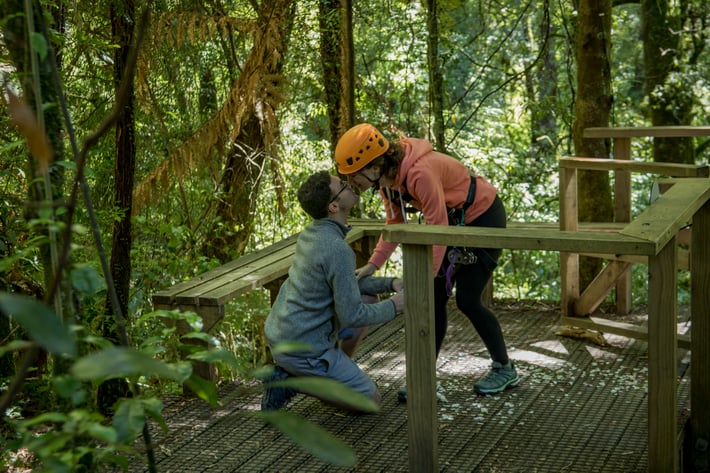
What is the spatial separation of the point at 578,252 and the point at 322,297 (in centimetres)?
141

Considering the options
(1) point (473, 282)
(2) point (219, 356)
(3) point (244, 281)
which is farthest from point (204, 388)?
(3) point (244, 281)

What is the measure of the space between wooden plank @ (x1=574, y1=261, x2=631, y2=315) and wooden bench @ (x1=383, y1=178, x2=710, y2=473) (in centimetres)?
179

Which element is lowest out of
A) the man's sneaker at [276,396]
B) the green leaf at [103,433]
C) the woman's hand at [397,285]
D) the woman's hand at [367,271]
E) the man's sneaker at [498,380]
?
the man's sneaker at [498,380]

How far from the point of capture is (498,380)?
15.4 feet

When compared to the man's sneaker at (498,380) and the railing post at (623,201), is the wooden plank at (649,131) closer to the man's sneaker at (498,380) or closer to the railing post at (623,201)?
the railing post at (623,201)

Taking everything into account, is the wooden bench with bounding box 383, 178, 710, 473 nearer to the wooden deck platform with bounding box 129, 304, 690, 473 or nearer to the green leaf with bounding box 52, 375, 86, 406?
the wooden deck platform with bounding box 129, 304, 690, 473

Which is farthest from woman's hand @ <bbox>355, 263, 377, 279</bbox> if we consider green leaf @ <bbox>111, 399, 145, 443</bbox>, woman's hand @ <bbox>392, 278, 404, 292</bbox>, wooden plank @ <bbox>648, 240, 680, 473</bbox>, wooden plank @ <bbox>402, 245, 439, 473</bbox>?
green leaf @ <bbox>111, 399, 145, 443</bbox>

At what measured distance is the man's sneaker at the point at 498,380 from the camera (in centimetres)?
465

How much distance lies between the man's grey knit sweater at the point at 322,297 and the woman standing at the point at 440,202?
0.32 m

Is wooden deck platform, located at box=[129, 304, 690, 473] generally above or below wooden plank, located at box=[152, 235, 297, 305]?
below

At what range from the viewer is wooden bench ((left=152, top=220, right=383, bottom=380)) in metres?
4.73

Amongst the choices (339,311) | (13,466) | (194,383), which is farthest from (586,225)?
(194,383)

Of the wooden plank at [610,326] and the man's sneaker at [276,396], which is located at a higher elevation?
the man's sneaker at [276,396]

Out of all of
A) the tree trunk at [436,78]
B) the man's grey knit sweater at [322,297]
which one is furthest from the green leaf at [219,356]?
the tree trunk at [436,78]
